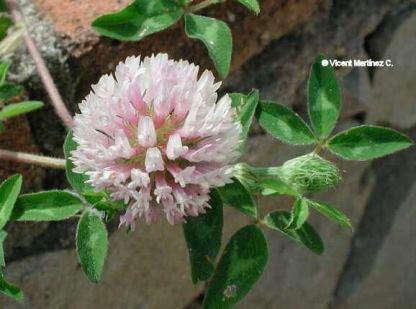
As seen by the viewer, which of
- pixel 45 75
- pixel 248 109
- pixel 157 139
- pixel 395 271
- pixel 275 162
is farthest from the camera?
pixel 395 271

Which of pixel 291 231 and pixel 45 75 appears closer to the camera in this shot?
pixel 291 231

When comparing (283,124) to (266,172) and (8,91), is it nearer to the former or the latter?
(266,172)

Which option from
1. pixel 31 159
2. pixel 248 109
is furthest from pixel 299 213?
pixel 31 159

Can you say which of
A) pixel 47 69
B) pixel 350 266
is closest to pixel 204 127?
pixel 47 69

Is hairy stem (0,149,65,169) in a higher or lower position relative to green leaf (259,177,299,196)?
lower

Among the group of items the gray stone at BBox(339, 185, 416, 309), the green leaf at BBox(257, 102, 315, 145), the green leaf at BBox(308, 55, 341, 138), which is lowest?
the gray stone at BBox(339, 185, 416, 309)

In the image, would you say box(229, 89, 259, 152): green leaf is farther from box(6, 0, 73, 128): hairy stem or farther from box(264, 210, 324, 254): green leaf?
box(6, 0, 73, 128): hairy stem

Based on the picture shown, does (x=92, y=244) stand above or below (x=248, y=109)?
below

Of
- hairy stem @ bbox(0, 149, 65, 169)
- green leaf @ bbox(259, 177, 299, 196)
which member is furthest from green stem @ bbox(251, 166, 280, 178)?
hairy stem @ bbox(0, 149, 65, 169)
